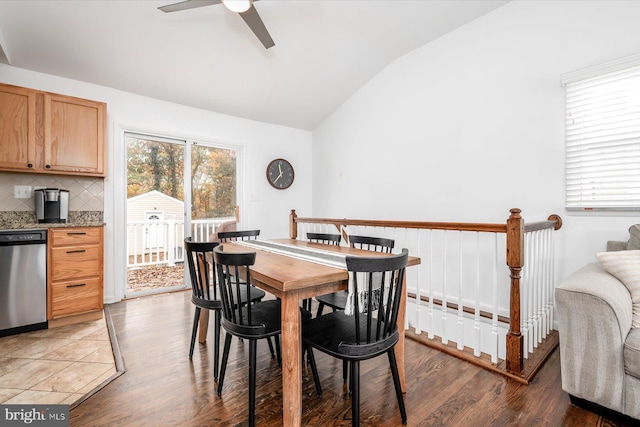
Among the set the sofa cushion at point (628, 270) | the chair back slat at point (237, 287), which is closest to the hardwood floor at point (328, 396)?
the chair back slat at point (237, 287)

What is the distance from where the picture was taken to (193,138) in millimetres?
4160

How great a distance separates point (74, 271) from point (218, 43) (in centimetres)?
275

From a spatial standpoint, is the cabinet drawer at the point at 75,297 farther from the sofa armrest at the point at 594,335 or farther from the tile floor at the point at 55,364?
the sofa armrest at the point at 594,335

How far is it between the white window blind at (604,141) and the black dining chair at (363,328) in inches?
83.8

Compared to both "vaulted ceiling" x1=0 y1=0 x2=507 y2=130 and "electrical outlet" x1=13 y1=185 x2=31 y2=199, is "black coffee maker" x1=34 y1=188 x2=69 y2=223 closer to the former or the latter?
"electrical outlet" x1=13 y1=185 x2=31 y2=199

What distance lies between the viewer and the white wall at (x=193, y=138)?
3486mm

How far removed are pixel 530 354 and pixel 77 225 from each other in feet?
13.4

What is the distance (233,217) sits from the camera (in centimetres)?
465

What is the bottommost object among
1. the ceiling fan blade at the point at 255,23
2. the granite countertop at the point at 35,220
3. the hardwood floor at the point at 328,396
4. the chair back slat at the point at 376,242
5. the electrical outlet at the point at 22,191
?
the hardwood floor at the point at 328,396

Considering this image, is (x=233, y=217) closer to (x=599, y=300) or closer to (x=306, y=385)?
(x=306, y=385)

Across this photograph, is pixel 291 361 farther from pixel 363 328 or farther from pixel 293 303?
pixel 363 328

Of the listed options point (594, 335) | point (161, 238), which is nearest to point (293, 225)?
point (161, 238)

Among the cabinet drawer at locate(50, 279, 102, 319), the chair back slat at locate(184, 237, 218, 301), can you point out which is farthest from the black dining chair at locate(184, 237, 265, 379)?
the cabinet drawer at locate(50, 279, 102, 319)

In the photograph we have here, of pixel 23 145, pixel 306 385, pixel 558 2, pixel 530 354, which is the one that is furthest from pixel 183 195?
pixel 558 2
